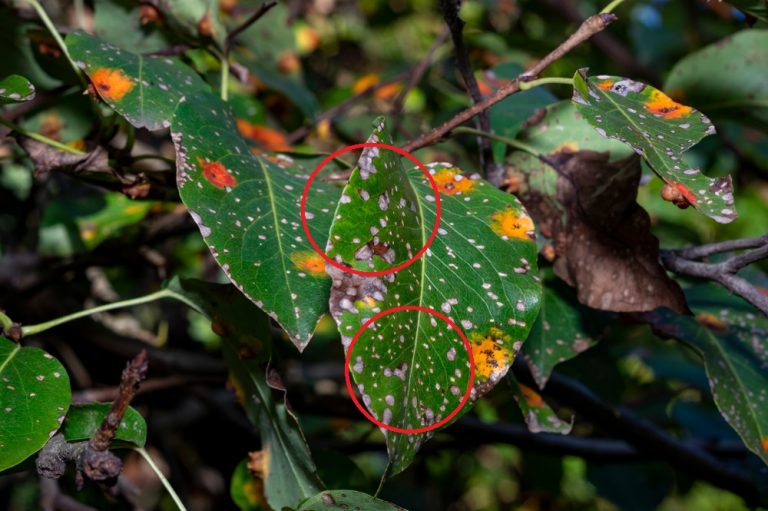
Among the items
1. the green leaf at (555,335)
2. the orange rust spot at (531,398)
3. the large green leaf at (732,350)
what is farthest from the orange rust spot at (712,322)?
the orange rust spot at (531,398)

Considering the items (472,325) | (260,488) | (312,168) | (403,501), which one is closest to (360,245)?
(472,325)

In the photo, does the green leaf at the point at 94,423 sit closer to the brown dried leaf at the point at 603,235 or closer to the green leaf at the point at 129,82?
the green leaf at the point at 129,82

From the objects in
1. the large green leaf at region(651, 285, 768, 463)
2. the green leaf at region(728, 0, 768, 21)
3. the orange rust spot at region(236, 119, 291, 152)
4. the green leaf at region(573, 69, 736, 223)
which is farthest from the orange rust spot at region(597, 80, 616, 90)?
the orange rust spot at region(236, 119, 291, 152)

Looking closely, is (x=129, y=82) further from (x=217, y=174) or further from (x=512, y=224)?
(x=512, y=224)

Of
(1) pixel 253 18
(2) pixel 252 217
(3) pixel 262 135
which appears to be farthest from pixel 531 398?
(3) pixel 262 135

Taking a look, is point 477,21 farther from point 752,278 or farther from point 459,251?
point 459,251

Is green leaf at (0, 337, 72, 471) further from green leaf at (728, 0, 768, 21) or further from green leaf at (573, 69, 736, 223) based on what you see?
green leaf at (728, 0, 768, 21)
